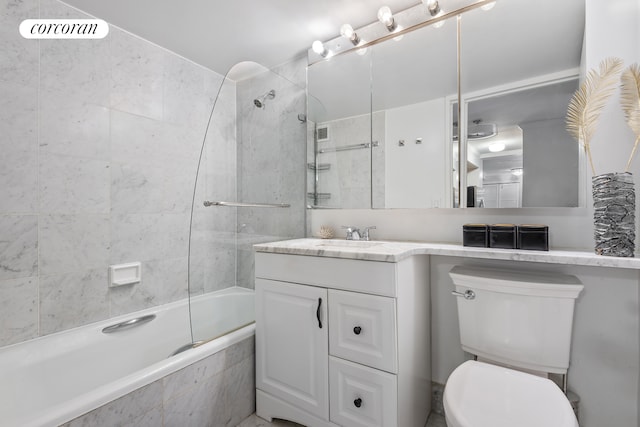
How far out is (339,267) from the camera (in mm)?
1248

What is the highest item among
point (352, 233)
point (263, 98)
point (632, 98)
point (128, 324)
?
point (263, 98)

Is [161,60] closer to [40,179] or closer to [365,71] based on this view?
[40,179]

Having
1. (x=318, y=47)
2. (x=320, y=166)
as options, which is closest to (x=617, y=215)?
(x=320, y=166)

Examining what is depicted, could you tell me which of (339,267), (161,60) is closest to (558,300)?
(339,267)

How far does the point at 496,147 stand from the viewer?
1.39 metres

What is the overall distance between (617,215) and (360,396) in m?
1.20

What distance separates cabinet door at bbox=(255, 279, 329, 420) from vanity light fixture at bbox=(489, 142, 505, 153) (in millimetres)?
1082

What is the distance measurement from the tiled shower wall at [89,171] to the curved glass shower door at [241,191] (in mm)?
38

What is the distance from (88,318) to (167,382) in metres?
0.82

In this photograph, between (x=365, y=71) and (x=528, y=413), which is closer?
(x=528, y=413)

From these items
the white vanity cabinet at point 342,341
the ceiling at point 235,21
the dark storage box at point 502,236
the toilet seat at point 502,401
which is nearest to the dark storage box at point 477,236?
the dark storage box at point 502,236

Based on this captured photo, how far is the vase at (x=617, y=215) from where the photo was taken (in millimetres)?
1001

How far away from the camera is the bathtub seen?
110 centimetres

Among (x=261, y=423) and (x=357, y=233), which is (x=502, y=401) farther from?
(x=261, y=423)
